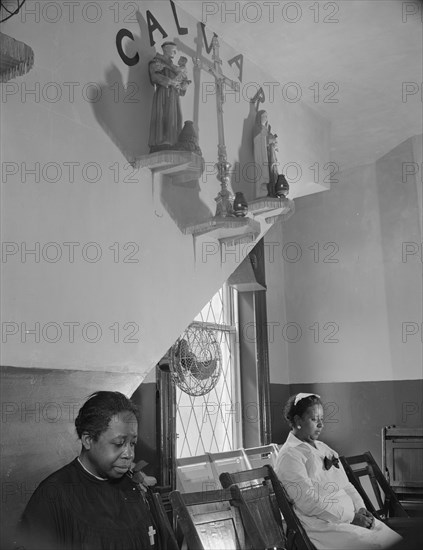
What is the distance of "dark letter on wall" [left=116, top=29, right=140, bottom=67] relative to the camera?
15.2 ft

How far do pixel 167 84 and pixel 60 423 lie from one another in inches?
96.0

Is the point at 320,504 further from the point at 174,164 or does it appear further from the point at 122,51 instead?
the point at 122,51

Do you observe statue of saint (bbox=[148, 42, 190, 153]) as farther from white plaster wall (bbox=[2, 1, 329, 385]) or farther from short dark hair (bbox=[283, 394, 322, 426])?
short dark hair (bbox=[283, 394, 322, 426])

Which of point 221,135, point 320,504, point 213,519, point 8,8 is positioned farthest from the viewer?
point 221,135

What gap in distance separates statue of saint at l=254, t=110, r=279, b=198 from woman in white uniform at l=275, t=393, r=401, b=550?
1772mm

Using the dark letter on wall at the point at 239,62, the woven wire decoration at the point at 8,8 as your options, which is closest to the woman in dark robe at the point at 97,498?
the woven wire decoration at the point at 8,8

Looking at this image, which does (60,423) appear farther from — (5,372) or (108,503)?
(108,503)

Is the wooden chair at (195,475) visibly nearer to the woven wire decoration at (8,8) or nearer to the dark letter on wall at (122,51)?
the dark letter on wall at (122,51)

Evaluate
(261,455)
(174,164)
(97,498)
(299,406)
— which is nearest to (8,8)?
(174,164)

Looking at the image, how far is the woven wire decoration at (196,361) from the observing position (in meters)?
5.73

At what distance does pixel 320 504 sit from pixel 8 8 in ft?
12.0

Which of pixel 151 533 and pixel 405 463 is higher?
pixel 151 533

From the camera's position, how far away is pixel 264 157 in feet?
19.1

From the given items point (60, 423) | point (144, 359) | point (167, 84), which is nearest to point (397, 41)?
point (167, 84)
